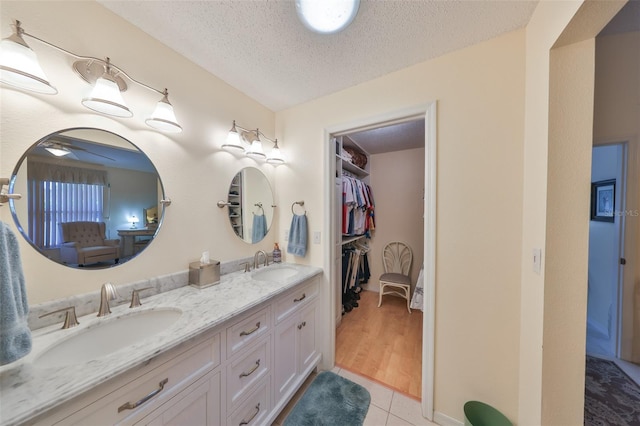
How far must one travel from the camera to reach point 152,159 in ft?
3.96

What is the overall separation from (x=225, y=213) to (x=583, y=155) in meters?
1.98

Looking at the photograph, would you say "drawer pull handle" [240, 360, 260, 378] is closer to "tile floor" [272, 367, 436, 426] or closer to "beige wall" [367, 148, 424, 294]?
"tile floor" [272, 367, 436, 426]

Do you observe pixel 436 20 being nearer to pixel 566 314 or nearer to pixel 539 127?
pixel 539 127

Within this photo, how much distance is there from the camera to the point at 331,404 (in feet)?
4.72

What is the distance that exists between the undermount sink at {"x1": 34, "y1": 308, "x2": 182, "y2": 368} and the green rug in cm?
104

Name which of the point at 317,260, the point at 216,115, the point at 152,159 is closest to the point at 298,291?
the point at 317,260

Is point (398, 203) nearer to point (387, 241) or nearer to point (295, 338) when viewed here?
point (387, 241)

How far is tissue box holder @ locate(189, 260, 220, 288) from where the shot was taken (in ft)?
4.25

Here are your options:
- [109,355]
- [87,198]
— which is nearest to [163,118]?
[87,198]

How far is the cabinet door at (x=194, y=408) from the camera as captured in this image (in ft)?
2.53

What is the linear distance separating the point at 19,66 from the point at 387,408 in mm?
2581

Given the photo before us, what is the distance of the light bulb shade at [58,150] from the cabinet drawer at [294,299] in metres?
1.29

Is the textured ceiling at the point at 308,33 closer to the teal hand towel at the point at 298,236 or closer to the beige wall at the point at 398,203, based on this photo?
the teal hand towel at the point at 298,236

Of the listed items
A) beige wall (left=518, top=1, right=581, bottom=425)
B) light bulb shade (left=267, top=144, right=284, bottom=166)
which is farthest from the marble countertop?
beige wall (left=518, top=1, right=581, bottom=425)
